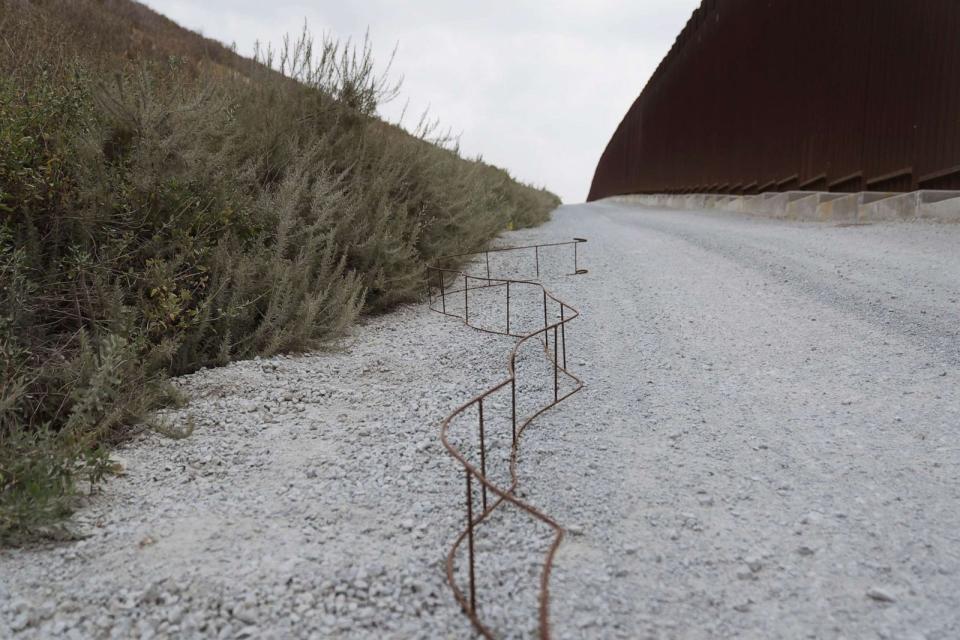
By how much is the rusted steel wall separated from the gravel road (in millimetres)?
7140

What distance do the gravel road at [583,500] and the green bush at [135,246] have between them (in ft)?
0.95

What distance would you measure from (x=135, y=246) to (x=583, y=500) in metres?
3.63

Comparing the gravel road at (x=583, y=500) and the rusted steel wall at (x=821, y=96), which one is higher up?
the rusted steel wall at (x=821, y=96)

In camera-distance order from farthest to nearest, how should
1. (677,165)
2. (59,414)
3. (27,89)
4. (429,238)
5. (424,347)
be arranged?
(677,165), (429,238), (424,347), (27,89), (59,414)

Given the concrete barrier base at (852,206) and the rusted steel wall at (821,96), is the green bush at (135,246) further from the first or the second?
the rusted steel wall at (821,96)

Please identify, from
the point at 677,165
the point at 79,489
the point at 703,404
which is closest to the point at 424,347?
the point at 703,404

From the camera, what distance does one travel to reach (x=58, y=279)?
4211mm

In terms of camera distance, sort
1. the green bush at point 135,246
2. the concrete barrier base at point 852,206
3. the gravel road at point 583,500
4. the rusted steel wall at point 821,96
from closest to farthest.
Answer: the gravel road at point 583,500, the green bush at point 135,246, the concrete barrier base at point 852,206, the rusted steel wall at point 821,96

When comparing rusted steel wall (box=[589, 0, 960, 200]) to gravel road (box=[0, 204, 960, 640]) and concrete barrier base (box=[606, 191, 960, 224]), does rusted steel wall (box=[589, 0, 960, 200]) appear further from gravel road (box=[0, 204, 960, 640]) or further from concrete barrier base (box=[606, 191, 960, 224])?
gravel road (box=[0, 204, 960, 640])

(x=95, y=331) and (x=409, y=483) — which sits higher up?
(x=95, y=331)

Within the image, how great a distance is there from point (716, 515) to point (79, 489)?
282cm

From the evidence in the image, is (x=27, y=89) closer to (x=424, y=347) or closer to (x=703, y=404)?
(x=424, y=347)

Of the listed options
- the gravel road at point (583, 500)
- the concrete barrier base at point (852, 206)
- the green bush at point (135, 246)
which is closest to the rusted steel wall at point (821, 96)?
the concrete barrier base at point (852, 206)

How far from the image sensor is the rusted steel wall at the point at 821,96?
10734 millimetres
